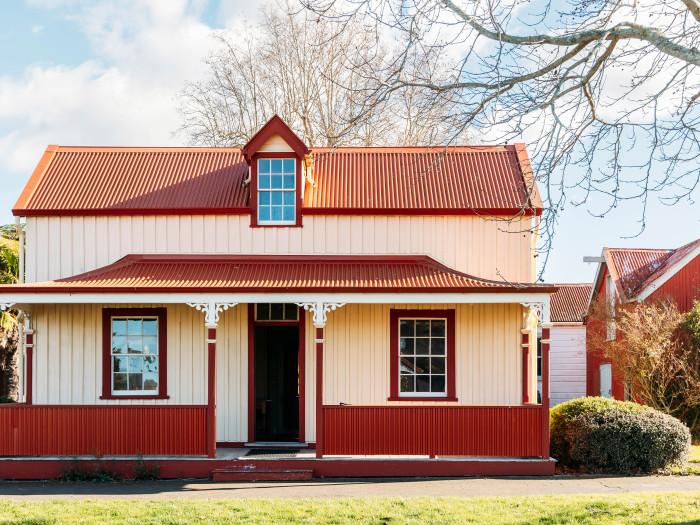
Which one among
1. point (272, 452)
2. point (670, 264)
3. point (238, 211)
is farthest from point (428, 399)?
point (670, 264)

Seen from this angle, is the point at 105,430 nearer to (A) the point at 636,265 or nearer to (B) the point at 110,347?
(B) the point at 110,347

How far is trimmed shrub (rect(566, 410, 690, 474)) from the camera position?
14.3 m

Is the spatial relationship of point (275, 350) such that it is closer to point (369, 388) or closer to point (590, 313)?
point (369, 388)

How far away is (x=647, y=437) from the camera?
564 inches

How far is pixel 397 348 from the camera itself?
53.1 feet

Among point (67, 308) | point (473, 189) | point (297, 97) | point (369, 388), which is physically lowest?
point (369, 388)

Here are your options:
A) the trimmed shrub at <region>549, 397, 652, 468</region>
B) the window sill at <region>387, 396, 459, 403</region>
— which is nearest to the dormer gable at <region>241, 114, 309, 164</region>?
the window sill at <region>387, 396, 459, 403</region>

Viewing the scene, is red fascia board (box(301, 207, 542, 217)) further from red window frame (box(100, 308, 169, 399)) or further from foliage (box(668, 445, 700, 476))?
foliage (box(668, 445, 700, 476))

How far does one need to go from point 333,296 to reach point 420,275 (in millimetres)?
1865

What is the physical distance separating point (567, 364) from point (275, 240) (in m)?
20.9

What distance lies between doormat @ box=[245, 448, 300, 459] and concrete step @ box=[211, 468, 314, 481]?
0.56 meters

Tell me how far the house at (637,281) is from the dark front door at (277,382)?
11.8m

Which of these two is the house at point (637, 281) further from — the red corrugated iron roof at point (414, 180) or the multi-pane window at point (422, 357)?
the multi-pane window at point (422, 357)

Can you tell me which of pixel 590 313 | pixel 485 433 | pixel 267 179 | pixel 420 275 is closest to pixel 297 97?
pixel 590 313
